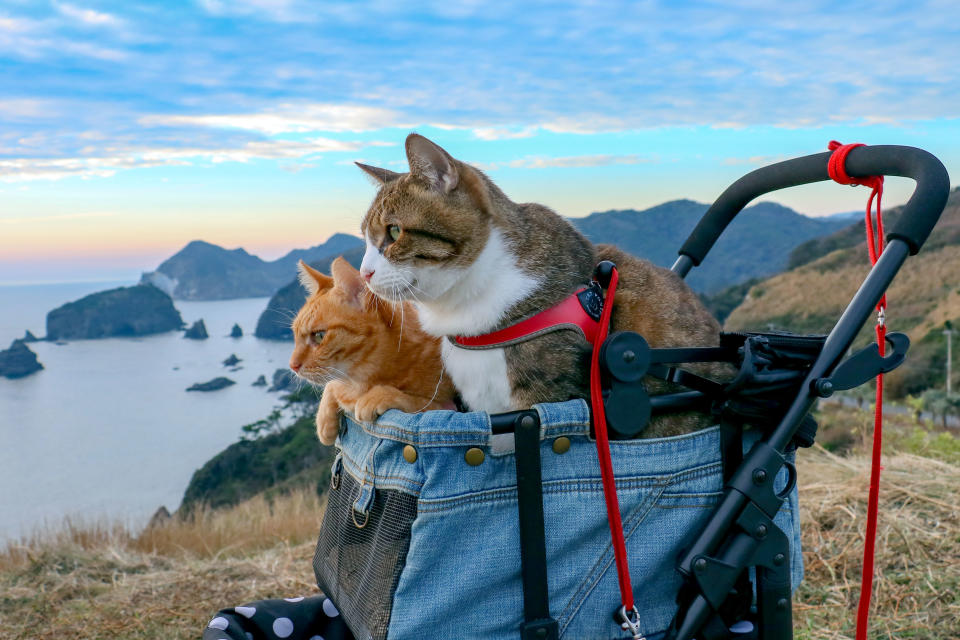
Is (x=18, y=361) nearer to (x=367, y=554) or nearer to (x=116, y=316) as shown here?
(x=116, y=316)

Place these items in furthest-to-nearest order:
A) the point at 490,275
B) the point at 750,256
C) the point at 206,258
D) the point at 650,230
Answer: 1. the point at 750,256
2. the point at 206,258
3. the point at 650,230
4. the point at 490,275

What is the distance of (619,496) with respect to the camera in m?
Result: 1.34

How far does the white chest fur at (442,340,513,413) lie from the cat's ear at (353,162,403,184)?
22.1 inches

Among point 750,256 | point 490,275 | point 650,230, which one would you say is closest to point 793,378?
point 490,275

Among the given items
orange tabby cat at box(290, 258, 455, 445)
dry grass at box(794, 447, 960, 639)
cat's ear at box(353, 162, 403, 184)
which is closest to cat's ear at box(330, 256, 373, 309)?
orange tabby cat at box(290, 258, 455, 445)

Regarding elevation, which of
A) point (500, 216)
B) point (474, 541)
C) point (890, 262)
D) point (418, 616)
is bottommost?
point (418, 616)

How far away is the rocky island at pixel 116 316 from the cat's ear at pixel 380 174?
24944mm

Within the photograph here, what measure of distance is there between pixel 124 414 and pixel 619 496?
19115 millimetres

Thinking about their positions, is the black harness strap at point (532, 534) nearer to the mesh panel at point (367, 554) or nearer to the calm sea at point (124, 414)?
the mesh panel at point (367, 554)

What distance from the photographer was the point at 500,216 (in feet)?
5.40

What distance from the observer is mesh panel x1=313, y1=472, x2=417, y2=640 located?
4.27ft

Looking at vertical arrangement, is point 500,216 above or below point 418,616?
above

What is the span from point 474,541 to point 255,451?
13731 millimetres

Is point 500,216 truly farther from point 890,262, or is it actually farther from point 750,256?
point 750,256
